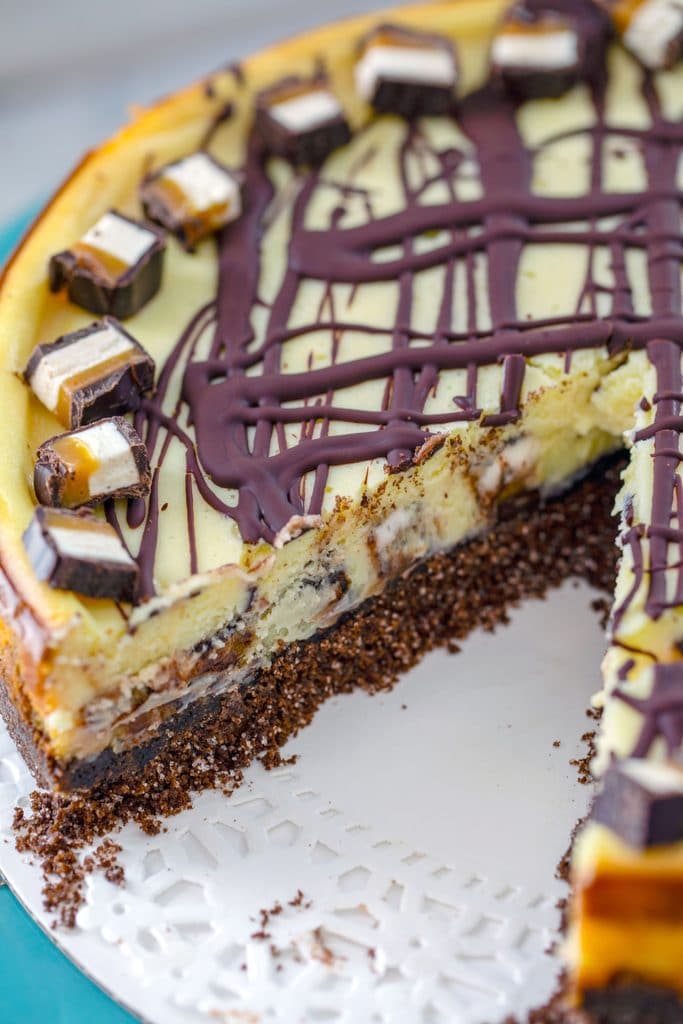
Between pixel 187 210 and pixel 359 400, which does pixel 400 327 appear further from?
pixel 187 210

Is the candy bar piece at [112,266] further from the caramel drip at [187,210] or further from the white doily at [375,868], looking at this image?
the white doily at [375,868]

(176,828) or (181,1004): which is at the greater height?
(176,828)

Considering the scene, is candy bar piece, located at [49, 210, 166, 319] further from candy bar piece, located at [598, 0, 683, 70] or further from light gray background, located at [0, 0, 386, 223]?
light gray background, located at [0, 0, 386, 223]

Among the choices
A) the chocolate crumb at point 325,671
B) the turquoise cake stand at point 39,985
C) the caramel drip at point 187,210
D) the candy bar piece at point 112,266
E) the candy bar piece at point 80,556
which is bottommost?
the turquoise cake stand at point 39,985

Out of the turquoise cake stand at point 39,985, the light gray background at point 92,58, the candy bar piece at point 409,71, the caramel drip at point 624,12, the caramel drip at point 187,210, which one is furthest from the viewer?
the light gray background at point 92,58

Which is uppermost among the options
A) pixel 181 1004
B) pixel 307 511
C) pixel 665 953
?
pixel 307 511

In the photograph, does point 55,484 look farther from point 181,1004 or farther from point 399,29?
point 399,29

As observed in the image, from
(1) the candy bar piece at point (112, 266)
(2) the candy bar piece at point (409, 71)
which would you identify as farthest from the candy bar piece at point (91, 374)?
(2) the candy bar piece at point (409, 71)

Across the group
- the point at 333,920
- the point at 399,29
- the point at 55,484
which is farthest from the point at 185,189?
the point at 333,920
